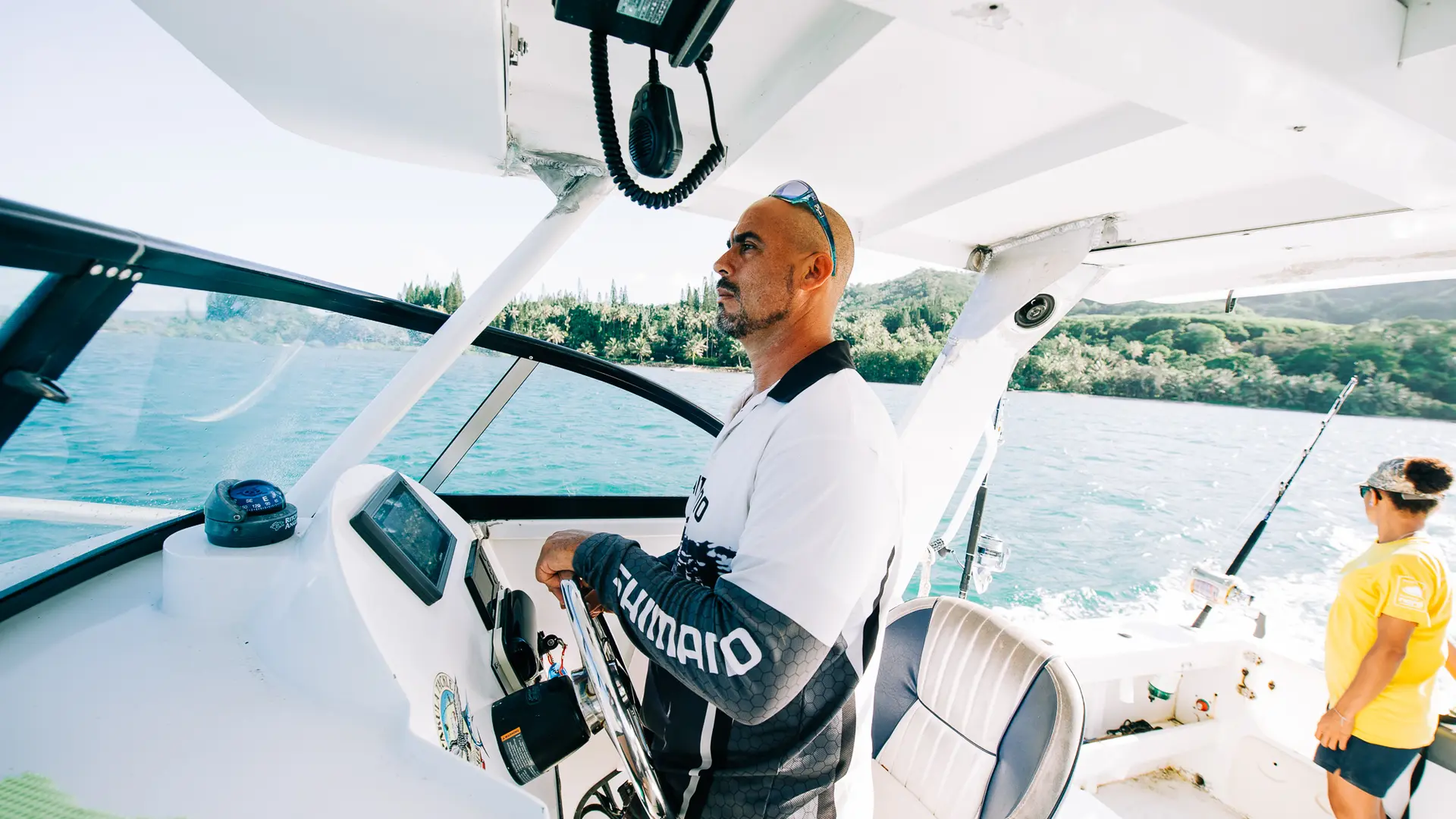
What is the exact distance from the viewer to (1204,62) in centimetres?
81

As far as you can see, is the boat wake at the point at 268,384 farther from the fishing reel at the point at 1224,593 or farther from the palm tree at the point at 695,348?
the palm tree at the point at 695,348

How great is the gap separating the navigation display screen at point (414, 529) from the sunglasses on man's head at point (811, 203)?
88 centimetres

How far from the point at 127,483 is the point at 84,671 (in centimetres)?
60

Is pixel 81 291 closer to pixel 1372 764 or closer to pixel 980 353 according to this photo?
pixel 980 353

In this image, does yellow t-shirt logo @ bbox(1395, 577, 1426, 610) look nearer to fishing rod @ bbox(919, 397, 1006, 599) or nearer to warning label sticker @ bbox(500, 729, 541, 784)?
fishing rod @ bbox(919, 397, 1006, 599)

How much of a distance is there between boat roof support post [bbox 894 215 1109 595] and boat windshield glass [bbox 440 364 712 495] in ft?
2.91

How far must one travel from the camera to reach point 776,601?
71 centimetres

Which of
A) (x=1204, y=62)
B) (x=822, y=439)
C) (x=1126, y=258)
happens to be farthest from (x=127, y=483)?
(x=1126, y=258)

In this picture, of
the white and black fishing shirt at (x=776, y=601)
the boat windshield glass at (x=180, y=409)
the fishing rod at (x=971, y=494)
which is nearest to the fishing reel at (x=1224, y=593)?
the fishing rod at (x=971, y=494)

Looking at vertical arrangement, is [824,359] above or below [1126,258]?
below

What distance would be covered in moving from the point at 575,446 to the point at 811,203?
3269 mm

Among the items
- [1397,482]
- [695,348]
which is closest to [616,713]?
[1397,482]

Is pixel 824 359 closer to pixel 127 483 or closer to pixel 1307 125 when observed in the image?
pixel 1307 125

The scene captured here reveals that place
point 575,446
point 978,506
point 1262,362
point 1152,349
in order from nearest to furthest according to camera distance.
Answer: point 978,506 < point 575,446 < point 1152,349 < point 1262,362
